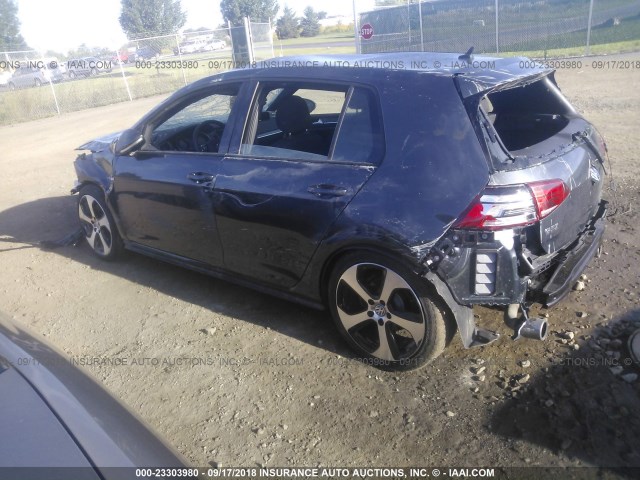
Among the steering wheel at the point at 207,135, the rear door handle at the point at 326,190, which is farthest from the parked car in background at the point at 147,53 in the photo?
the rear door handle at the point at 326,190

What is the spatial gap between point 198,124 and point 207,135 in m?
0.21

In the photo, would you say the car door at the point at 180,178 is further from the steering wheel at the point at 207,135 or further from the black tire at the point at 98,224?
the black tire at the point at 98,224

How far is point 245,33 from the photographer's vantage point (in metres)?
21.3

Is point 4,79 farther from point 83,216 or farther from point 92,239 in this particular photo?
point 92,239

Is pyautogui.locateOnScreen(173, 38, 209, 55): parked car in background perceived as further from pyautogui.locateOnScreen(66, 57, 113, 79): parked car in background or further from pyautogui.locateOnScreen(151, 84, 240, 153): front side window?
pyautogui.locateOnScreen(151, 84, 240, 153): front side window

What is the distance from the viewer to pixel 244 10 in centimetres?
4019

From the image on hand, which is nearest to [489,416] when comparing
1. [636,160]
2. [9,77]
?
[636,160]

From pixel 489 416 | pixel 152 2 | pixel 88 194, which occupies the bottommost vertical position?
pixel 489 416

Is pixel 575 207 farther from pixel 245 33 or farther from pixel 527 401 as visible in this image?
pixel 245 33

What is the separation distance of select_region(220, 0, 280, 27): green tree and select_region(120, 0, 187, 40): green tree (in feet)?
11.2

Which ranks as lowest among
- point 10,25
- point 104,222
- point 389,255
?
point 104,222

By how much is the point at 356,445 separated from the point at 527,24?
20605 mm

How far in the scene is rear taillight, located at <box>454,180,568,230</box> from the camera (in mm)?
2807

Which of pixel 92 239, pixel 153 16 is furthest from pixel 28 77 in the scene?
pixel 92 239
